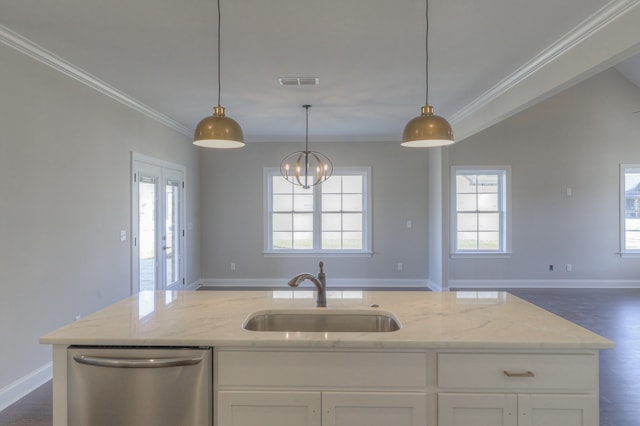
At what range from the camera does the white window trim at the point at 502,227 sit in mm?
6484

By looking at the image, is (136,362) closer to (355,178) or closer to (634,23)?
(634,23)

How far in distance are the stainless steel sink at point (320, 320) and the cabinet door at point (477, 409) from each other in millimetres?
514

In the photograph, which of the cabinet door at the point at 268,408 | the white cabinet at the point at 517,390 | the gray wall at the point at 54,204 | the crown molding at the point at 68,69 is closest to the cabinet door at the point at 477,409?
the white cabinet at the point at 517,390

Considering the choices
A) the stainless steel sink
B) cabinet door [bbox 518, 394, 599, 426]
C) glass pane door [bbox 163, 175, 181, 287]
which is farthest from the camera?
glass pane door [bbox 163, 175, 181, 287]

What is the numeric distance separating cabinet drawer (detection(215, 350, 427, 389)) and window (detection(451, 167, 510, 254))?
5458 mm

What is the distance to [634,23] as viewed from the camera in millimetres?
2246

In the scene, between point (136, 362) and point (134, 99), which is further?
point (134, 99)

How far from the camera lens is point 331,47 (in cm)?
295

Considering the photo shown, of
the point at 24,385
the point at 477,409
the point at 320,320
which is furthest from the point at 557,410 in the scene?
the point at 24,385

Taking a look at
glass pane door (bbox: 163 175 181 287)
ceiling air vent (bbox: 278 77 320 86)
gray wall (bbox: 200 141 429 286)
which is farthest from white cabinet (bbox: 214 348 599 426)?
gray wall (bbox: 200 141 429 286)

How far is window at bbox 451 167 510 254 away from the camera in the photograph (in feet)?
21.6

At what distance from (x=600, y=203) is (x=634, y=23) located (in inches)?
206

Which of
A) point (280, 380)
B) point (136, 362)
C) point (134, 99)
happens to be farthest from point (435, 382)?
point (134, 99)

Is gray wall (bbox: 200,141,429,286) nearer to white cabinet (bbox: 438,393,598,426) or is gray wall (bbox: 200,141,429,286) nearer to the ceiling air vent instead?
the ceiling air vent
